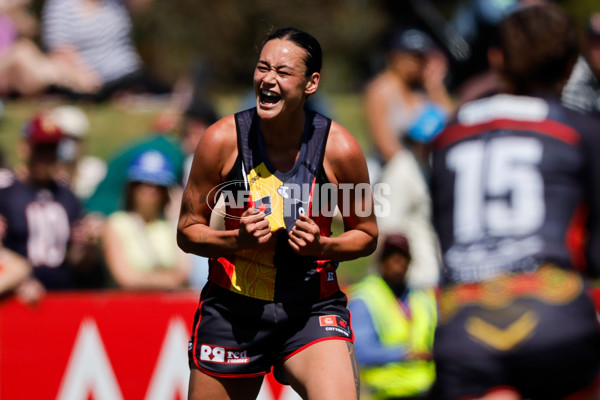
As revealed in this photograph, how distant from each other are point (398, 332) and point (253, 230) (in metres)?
3.21

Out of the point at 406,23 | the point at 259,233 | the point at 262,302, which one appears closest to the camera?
the point at 259,233

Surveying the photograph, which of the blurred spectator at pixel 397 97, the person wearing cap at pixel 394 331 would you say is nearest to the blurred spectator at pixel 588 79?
the blurred spectator at pixel 397 97

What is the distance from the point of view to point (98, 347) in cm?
725

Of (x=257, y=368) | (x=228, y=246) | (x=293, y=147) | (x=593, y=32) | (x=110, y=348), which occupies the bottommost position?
(x=110, y=348)

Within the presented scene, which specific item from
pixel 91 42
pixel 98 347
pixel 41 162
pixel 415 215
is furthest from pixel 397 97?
pixel 91 42

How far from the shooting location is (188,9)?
13.8m

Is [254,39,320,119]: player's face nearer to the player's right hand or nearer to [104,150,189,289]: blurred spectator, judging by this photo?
the player's right hand

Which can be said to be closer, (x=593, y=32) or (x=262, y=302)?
(x=262, y=302)

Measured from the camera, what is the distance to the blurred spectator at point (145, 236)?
758 centimetres

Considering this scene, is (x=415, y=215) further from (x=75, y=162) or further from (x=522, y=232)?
(x=522, y=232)

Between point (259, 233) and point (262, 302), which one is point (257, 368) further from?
point (259, 233)

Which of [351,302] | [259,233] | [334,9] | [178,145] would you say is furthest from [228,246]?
[334,9]

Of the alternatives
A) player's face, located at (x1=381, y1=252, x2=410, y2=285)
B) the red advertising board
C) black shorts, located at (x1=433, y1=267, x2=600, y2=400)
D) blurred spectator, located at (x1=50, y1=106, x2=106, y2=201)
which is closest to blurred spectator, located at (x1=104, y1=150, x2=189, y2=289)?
the red advertising board

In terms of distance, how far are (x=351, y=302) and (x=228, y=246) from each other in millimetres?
3043
